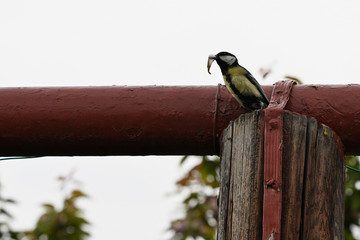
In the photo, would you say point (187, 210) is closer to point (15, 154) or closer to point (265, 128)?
point (15, 154)

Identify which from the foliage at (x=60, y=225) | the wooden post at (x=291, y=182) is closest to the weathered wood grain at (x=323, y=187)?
the wooden post at (x=291, y=182)

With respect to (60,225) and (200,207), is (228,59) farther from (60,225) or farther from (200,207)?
(60,225)

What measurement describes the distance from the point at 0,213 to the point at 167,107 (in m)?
3.29

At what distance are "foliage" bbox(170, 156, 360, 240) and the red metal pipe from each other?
2649mm

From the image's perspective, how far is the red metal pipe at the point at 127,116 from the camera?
94.6 inches

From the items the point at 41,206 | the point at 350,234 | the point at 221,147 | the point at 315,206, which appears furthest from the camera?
the point at 41,206

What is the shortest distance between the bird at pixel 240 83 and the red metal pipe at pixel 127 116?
0.04 m

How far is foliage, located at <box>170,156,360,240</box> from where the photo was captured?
5184mm

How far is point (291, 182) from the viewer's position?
6.91 feet

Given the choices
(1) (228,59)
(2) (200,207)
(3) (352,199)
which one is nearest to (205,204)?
(2) (200,207)

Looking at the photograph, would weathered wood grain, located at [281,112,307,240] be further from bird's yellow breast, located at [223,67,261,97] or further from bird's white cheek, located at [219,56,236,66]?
bird's white cheek, located at [219,56,236,66]

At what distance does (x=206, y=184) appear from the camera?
5.38 meters

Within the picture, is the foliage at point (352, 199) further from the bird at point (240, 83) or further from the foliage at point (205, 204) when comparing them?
the bird at point (240, 83)

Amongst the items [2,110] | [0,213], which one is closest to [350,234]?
[0,213]
